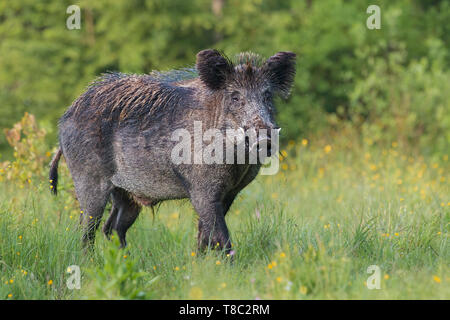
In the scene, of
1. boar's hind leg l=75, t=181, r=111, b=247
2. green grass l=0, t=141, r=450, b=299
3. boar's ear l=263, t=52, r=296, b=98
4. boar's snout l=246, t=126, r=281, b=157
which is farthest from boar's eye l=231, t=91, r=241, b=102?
boar's hind leg l=75, t=181, r=111, b=247

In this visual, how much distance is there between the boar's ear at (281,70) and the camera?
17.4ft

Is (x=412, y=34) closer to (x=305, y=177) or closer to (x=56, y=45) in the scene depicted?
(x=305, y=177)

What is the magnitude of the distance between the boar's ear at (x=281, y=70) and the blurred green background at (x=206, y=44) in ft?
21.9

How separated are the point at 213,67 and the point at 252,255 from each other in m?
1.57

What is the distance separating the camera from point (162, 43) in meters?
12.7

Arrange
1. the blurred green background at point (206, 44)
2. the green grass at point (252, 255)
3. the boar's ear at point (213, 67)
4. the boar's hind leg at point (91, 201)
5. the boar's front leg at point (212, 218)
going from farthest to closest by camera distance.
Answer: the blurred green background at point (206, 44), the boar's hind leg at point (91, 201), the boar's ear at point (213, 67), the boar's front leg at point (212, 218), the green grass at point (252, 255)

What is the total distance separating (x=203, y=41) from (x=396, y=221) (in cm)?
899

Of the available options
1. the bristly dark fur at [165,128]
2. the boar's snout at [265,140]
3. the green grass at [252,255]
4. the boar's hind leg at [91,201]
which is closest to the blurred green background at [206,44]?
the green grass at [252,255]

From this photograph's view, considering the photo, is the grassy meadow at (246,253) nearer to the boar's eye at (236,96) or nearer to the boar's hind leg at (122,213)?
the boar's hind leg at (122,213)

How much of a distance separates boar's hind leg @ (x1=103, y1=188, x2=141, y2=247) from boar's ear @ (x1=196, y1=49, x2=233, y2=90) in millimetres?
1493

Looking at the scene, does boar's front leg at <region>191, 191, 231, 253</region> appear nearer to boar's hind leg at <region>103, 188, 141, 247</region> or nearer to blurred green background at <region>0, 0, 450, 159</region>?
boar's hind leg at <region>103, 188, 141, 247</region>

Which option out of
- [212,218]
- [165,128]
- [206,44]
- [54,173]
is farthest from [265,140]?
[206,44]

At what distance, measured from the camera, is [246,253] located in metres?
5.08

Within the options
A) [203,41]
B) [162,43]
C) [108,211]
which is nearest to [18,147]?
[108,211]
